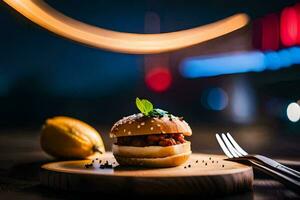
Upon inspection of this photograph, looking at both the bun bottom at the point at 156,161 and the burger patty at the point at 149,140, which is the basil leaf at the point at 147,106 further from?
the bun bottom at the point at 156,161

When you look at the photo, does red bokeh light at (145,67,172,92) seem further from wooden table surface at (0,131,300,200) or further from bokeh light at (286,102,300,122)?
wooden table surface at (0,131,300,200)

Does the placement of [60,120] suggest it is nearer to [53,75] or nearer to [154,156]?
[154,156]

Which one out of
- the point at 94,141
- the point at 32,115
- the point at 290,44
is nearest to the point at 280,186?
the point at 94,141

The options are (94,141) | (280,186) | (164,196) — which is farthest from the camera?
(94,141)

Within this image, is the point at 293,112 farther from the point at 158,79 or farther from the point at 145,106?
the point at 145,106

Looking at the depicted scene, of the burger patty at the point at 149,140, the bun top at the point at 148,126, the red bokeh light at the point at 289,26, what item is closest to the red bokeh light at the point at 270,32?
the red bokeh light at the point at 289,26

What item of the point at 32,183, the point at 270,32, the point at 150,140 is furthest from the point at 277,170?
the point at 270,32

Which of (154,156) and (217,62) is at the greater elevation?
(217,62)
